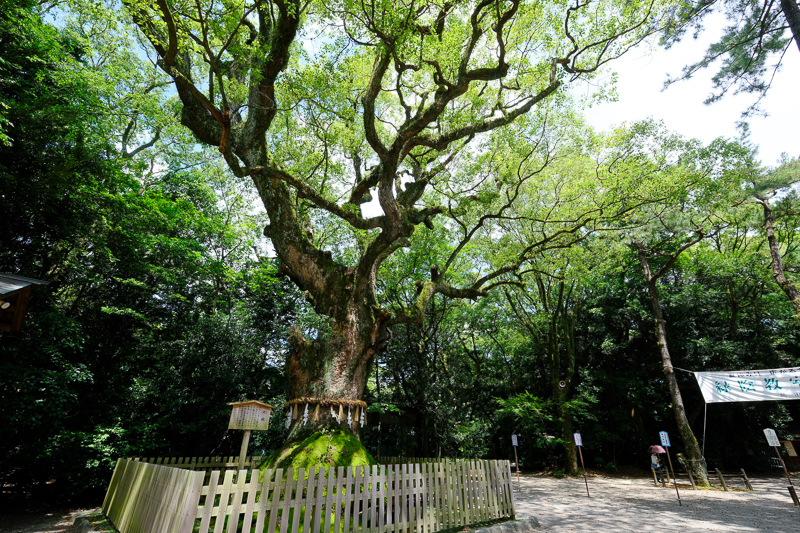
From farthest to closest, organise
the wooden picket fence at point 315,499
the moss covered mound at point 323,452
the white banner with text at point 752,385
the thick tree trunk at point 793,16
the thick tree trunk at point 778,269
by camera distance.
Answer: the thick tree trunk at point 778,269
the white banner with text at point 752,385
the thick tree trunk at point 793,16
the moss covered mound at point 323,452
the wooden picket fence at point 315,499

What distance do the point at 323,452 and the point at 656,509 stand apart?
21.9 feet

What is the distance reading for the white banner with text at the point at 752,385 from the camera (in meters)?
8.65

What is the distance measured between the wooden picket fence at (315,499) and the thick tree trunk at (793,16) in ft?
25.5

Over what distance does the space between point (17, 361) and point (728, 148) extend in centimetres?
1739

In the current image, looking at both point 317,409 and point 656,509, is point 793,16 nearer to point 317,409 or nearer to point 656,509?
point 656,509

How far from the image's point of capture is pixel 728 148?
1015 cm

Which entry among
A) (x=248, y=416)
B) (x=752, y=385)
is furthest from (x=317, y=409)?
(x=752, y=385)

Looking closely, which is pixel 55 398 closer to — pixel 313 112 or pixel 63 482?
pixel 63 482

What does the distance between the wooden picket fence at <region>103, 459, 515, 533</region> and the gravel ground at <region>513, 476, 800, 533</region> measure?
3.94ft

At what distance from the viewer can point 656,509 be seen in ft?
22.8

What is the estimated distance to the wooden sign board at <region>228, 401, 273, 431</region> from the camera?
233 inches

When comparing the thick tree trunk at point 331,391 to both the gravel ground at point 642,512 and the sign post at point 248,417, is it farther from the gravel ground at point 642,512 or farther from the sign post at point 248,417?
the gravel ground at point 642,512

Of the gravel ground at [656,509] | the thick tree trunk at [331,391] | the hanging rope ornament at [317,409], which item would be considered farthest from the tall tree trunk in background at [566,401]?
the hanging rope ornament at [317,409]

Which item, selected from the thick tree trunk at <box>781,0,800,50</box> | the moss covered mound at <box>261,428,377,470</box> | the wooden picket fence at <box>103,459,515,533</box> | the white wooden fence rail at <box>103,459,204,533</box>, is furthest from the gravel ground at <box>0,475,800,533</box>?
the thick tree trunk at <box>781,0,800,50</box>
